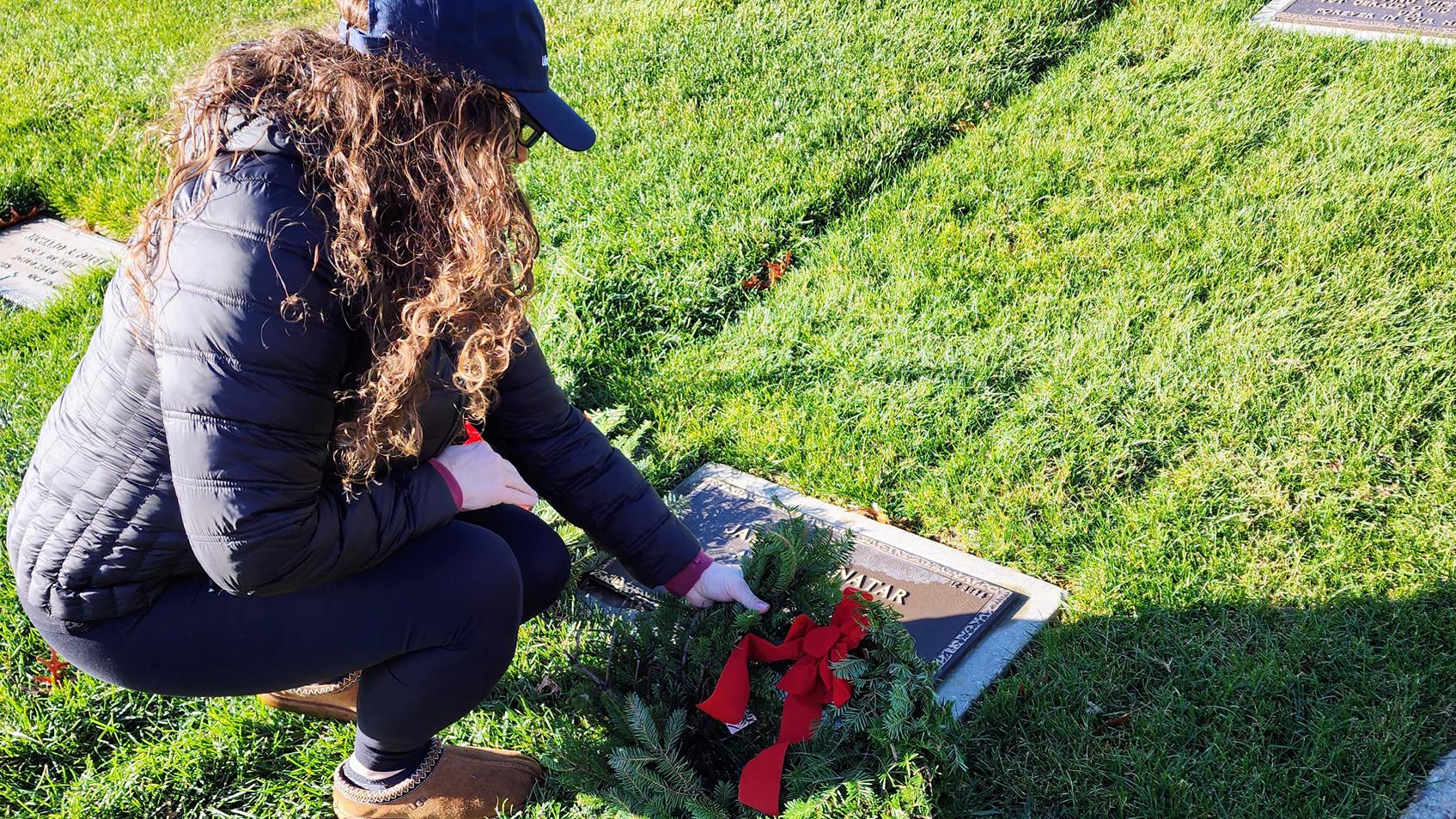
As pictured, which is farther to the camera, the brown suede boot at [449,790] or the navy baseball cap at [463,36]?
the brown suede boot at [449,790]

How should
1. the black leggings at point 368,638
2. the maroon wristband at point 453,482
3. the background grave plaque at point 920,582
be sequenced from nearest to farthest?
1. the black leggings at point 368,638
2. the maroon wristband at point 453,482
3. the background grave plaque at point 920,582

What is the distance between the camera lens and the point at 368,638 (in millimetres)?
2104

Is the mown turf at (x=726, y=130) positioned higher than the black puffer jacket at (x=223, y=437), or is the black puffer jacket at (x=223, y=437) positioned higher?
the black puffer jacket at (x=223, y=437)

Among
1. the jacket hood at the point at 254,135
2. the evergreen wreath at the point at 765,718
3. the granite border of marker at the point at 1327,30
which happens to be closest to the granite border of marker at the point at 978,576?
the evergreen wreath at the point at 765,718

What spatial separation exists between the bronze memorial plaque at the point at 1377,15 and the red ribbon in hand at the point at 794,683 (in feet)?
13.5

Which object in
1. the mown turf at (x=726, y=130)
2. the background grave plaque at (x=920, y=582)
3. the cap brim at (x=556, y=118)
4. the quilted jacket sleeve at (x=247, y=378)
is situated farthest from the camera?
the mown turf at (x=726, y=130)

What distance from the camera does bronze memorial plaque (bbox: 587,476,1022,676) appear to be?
2715 mm

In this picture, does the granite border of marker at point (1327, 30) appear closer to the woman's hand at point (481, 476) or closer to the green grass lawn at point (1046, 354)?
the green grass lawn at point (1046, 354)

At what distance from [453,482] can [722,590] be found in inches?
25.6

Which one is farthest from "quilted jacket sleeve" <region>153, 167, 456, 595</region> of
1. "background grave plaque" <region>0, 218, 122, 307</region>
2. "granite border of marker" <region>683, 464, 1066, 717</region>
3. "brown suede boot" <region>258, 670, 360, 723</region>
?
"background grave plaque" <region>0, 218, 122, 307</region>

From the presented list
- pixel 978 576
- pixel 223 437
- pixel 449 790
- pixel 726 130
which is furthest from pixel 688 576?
pixel 726 130

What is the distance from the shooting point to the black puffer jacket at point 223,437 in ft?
5.67

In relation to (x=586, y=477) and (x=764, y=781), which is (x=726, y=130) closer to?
(x=586, y=477)

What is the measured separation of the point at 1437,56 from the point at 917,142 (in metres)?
2.11
